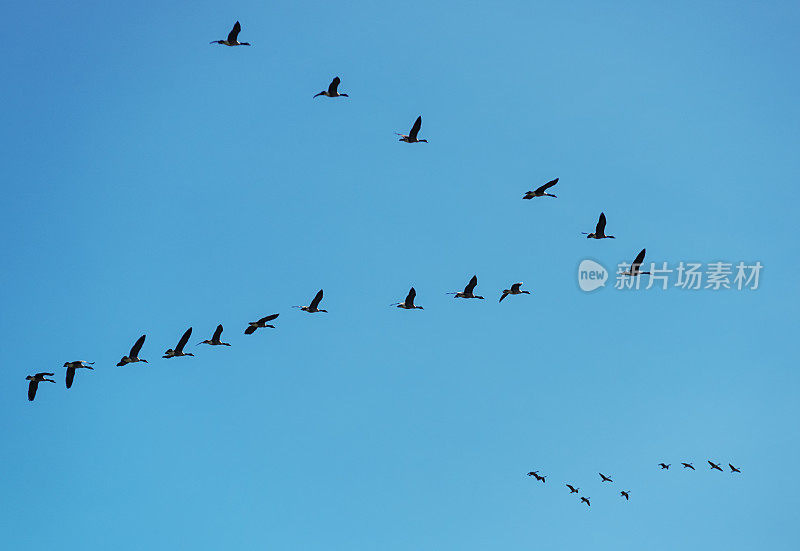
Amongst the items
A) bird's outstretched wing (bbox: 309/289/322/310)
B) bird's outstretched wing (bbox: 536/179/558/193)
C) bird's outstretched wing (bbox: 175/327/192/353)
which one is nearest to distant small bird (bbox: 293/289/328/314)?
bird's outstretched wing (bbox: 309/289/322/310)

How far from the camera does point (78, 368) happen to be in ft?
195

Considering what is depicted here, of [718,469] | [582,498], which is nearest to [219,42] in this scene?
[582,498]

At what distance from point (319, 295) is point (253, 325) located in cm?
530

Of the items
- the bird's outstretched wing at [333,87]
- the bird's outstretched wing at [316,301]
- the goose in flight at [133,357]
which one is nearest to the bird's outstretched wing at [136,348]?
the goose in flight at [133,357]

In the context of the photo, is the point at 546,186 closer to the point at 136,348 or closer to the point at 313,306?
the point at 313,306

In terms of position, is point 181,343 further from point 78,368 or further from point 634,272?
point 634,272

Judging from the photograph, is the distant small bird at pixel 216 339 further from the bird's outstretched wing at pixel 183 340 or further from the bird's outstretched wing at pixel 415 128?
the bird's outstretched wing at pixel 415 128

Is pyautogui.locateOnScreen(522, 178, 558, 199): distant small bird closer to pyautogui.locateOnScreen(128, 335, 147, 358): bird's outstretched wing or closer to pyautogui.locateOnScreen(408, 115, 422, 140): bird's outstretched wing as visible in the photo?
pyautogui.locateOnScreen(408, 115, 422, 140): bird's outstretched wing

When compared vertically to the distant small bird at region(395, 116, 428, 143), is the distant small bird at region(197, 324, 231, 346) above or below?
below

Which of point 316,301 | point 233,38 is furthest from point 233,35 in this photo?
point 316,301

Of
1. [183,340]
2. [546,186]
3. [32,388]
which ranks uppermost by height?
[546,186]

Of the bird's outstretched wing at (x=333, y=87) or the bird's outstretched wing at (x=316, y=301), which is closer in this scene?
the bird's outstretched wing at (x=333, y=87)

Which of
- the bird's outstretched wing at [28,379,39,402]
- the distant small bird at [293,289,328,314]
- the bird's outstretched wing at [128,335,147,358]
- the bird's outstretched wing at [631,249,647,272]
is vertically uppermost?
the bird's outstretched wing at [631,249,647,272]

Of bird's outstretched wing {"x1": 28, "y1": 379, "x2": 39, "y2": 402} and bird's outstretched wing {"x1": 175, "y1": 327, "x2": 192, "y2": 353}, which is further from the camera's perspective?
bird's outstretched wing {"x1": 175, "y1": 327, "x2": 192, "y2": 353}
